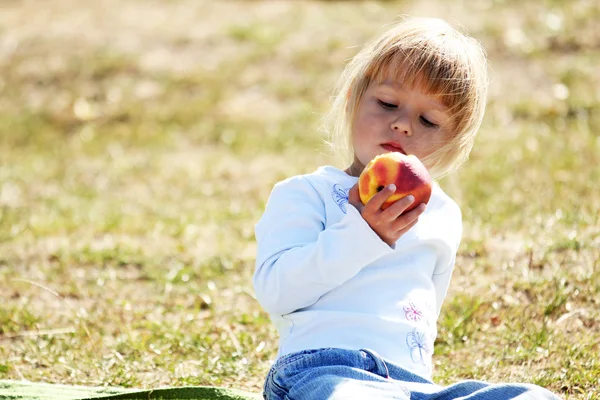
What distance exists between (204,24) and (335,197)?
7238 mm

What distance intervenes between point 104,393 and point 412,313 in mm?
1120

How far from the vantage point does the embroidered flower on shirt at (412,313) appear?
273cm

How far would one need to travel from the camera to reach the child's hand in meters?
2.52

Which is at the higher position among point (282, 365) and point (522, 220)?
point (282, 365)

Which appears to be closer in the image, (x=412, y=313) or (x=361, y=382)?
(x=361, y=382)

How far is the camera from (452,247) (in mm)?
2957

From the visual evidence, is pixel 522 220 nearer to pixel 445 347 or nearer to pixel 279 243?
pixel 445 347

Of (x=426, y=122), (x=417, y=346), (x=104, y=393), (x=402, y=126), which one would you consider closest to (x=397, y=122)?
(x=402, y=126)

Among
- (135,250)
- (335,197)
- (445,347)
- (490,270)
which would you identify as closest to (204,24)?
(135,250)

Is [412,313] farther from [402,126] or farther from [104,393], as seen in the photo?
[104,393]

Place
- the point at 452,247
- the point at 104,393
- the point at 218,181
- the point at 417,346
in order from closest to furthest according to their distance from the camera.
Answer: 1. the point at 417,346
2. the point at 452,247
3. the point at 104,393
4. the point at 218,181

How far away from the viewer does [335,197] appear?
2.82m

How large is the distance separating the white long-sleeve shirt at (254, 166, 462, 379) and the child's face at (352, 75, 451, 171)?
0.15 meters

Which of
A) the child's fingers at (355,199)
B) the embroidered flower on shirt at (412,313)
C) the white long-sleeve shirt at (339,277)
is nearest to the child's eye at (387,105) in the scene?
the white long-sleeve shirt at (339,277)
